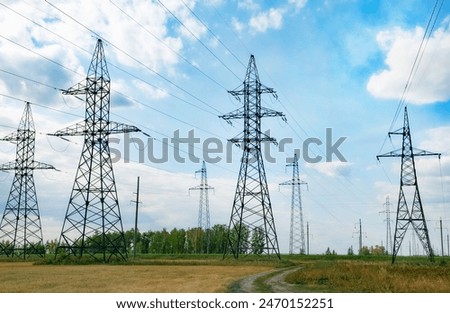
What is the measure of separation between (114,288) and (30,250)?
50.2 metres

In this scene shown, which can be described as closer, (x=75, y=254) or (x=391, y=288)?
(x=391, y=288)

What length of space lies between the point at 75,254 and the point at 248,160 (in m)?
19.9

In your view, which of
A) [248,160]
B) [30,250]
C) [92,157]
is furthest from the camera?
[30,250]

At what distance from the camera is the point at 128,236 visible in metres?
182

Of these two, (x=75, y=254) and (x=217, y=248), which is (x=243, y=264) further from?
(x=217, y=248)

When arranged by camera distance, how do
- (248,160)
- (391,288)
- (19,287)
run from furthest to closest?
(248,160), (19,287), (391,288)

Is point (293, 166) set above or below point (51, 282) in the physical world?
above

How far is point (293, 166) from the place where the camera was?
8394 cm
